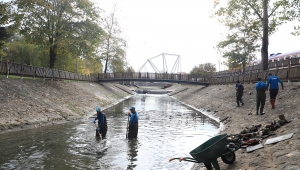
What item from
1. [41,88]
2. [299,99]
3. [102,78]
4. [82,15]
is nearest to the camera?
[299,99]

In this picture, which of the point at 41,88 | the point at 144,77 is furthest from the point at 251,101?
the point at 144,77

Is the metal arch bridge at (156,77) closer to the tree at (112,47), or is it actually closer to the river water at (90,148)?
the tree at (112,47)

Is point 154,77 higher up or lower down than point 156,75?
lower down

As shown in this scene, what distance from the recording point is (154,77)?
57688 mm

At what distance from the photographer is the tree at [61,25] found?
1139 inches

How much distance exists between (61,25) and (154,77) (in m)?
31.0

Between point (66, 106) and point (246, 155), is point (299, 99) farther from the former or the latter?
point (66, 106)

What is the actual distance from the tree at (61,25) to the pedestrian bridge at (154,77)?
22.3m

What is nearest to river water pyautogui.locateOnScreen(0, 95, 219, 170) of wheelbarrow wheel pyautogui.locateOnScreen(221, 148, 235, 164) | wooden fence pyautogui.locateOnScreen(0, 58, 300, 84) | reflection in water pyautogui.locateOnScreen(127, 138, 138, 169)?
reflection in water pyautogui.locateOnScreen(127, 138, 138, 169)

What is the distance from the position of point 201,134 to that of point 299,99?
6903 mm

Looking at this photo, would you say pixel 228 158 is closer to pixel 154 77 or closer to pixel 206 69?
pixel 154 77

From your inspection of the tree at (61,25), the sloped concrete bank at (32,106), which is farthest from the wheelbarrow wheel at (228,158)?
the tree at (61,25)

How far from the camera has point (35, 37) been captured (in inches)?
1168

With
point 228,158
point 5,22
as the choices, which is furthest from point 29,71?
point 228,158
